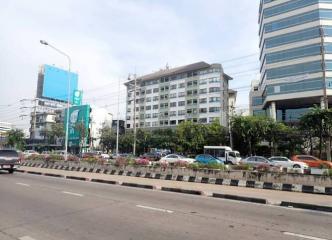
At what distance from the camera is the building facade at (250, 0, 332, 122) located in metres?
64.2

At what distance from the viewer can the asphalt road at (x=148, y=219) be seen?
7477mm

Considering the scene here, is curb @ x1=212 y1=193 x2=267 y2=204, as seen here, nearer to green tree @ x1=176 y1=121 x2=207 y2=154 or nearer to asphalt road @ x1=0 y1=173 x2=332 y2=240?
asphalt road @ x1=0 y1=173 x2=332 y2=240

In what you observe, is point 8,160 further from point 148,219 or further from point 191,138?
point 191,138

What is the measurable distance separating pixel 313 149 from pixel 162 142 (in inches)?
1308

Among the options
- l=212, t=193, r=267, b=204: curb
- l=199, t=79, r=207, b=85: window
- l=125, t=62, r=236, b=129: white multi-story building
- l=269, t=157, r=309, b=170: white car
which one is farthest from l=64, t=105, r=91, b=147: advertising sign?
l=212, t=193, r=267, b=204: curb

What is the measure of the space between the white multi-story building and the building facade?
20.4 metres

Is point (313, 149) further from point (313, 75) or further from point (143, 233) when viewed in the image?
point (143, 233)

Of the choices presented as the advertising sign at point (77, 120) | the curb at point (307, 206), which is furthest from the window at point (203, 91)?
the curb at point (307, 206)

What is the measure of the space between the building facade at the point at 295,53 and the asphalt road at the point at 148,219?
2227 inches

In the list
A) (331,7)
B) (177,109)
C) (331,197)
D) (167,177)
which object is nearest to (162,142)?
(177,109)

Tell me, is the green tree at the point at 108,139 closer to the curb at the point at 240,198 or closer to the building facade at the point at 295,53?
the building facade at the point at 295,53

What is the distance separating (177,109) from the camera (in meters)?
104

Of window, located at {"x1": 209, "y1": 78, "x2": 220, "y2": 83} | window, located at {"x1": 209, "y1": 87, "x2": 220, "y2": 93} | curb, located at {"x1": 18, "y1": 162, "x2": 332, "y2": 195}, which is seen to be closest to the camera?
curb, located at {"x1": 18, "y1": 162, "x2": 332, "y2": 195}

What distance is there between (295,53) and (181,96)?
4276cm
